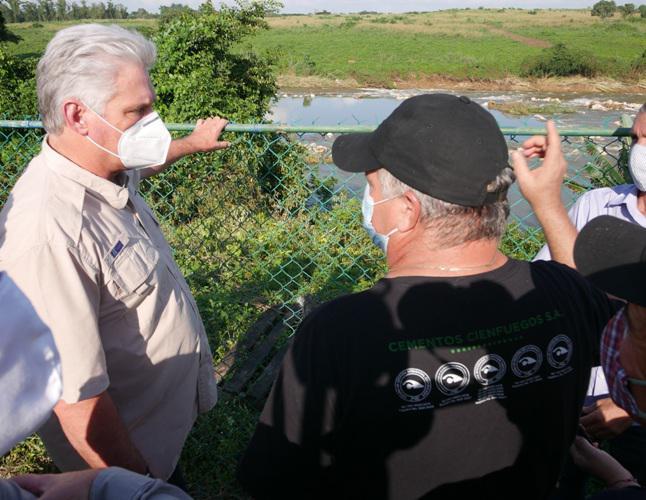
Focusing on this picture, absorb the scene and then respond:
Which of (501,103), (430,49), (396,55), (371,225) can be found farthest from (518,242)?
(430,49)

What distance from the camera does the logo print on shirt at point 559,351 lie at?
1349mm

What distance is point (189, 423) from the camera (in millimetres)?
2053

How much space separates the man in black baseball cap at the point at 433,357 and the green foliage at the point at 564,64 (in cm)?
3717

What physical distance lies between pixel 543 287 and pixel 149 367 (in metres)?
1.22

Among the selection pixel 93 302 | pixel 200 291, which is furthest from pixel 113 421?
pixel 200 291

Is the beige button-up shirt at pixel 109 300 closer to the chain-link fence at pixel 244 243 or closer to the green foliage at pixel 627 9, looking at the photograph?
the chain-link fence at pixel 244 243

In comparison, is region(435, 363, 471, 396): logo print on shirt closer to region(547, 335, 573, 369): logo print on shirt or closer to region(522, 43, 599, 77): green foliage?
region(547, 335, 573, 369): logo print on shirt

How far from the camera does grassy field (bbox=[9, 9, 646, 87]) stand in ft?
120

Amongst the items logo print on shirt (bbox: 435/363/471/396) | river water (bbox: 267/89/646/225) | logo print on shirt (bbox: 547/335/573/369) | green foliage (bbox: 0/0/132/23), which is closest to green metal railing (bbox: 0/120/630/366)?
logo print on shirt (bbox: 547/335/573/369)

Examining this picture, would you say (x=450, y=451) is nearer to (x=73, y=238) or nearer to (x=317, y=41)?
(x=73, y=238)

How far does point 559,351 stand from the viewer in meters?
1.36

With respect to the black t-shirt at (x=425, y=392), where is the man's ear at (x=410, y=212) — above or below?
above

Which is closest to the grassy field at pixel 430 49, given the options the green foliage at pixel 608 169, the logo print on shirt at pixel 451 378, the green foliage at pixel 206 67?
the green foliage at pixel 206 67

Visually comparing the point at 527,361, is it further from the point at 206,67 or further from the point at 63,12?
the point at 63,12
